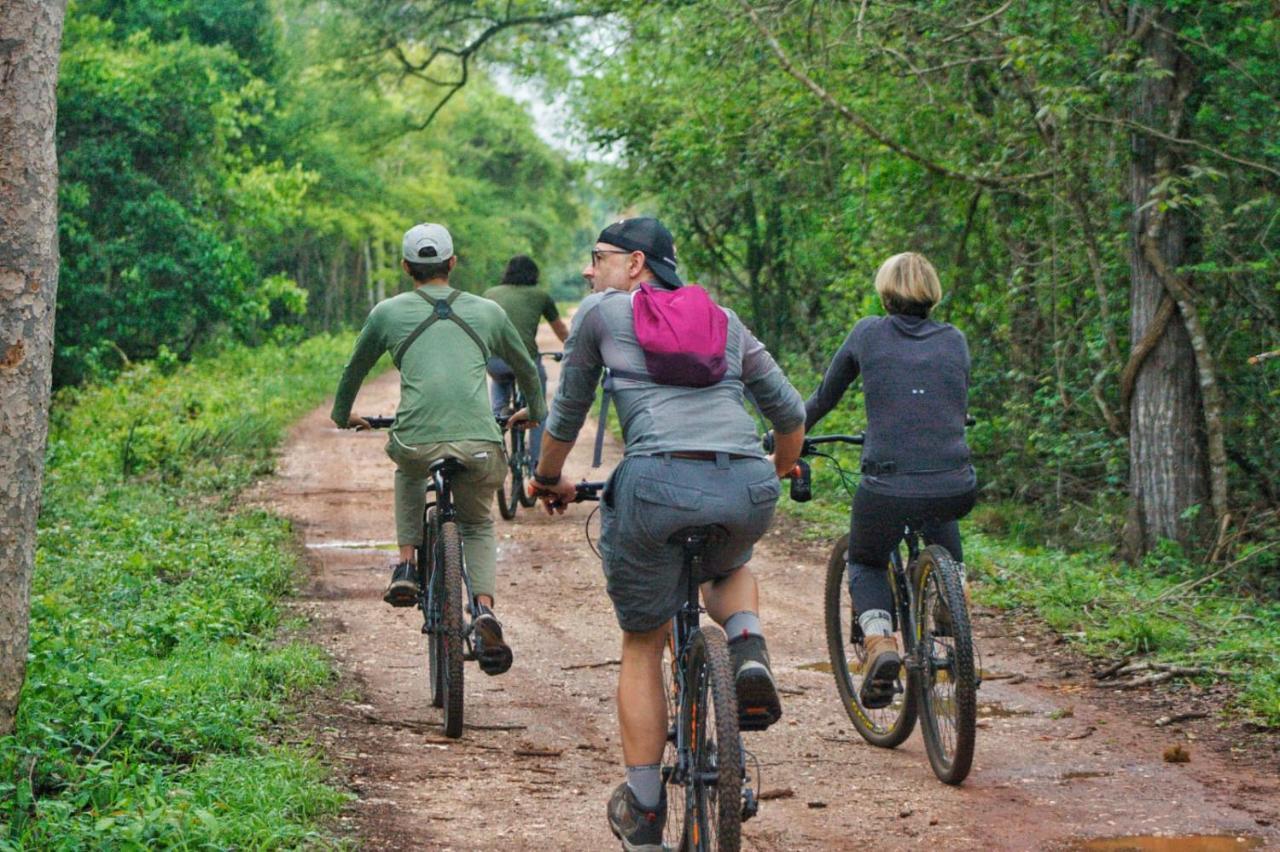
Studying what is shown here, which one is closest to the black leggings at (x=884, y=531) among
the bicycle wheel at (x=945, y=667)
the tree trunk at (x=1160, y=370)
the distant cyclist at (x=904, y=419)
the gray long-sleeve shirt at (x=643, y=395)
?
the distant cyclist at (x=904, y=419)

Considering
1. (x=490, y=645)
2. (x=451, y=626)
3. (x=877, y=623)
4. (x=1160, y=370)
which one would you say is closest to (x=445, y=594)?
(x=451, y=626)

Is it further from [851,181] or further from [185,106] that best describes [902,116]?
[185,106]

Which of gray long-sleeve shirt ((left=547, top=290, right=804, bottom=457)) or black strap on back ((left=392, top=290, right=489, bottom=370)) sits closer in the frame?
gray long-sleeve shirt ((left=547, top=290, right=804, bottom=457))

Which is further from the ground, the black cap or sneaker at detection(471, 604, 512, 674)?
the black cap

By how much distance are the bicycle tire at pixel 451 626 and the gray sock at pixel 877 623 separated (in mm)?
1699

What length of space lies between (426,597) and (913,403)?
A: 99.1 inches

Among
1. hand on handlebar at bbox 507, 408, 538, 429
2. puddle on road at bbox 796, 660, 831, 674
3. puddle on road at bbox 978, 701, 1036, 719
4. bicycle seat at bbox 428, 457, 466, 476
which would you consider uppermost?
hand on handlebar at bbox 507, 408, 538, 429

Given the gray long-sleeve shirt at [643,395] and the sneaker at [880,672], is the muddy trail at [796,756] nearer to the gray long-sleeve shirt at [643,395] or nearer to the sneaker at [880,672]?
the sneaker at [880,672]

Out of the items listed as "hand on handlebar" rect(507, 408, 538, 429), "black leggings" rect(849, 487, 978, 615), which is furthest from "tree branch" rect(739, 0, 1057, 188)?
"black leggings" rect(849, 487, 978, 615)

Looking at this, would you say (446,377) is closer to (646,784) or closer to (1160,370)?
(646,784)

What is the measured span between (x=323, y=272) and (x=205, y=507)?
29873mm

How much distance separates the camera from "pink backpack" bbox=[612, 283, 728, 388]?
400 cm

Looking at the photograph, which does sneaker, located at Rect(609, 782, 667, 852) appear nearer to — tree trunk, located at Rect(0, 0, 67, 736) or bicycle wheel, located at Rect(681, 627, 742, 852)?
bicycle wheel, located at Rect(681, 627, 742, 852)

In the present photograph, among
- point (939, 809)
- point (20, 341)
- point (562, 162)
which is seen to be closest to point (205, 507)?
point (20, 341)
